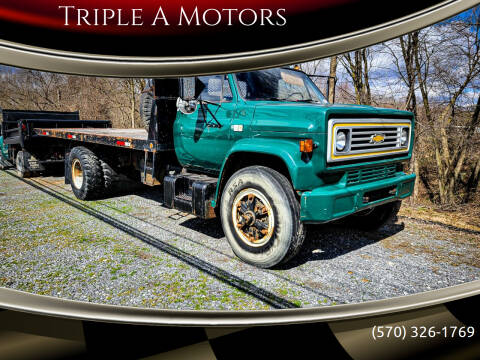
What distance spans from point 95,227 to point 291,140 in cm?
316

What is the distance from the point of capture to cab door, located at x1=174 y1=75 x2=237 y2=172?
12.8 ft

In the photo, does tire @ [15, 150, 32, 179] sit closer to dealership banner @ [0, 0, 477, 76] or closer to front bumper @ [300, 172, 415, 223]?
dealership banner @ [0, 0, 477, 76]

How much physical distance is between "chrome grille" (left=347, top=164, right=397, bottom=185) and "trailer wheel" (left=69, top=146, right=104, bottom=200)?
4.56m

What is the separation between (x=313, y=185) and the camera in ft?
10.3

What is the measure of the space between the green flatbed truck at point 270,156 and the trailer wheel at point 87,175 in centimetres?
128

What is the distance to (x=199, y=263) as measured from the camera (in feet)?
11.8

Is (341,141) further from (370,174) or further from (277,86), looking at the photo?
(277,86)

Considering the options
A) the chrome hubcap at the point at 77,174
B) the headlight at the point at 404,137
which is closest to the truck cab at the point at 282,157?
the headlight at the point at 404,137

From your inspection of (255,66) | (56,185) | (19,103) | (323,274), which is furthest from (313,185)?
(19,103)

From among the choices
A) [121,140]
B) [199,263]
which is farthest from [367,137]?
[121,140]

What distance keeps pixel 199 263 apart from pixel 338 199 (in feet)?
5.27

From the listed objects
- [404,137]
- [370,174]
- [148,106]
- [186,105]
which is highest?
[148,106]

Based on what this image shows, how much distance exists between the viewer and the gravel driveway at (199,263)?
2.97 m

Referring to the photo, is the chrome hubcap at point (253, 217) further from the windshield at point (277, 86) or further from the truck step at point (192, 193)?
the windshield at point (277, 86)
